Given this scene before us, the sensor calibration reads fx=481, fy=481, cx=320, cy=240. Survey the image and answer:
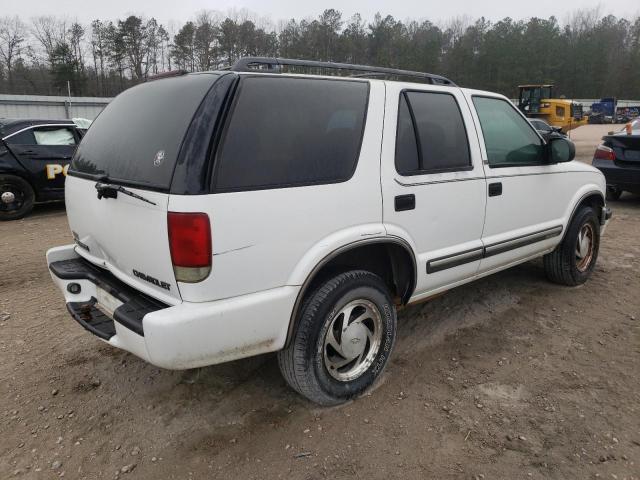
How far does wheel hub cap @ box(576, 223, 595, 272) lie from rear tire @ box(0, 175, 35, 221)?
27.3 feet

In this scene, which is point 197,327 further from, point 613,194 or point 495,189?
point 613,194

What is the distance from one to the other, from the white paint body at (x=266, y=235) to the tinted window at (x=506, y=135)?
0.51ft

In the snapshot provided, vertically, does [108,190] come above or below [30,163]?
above

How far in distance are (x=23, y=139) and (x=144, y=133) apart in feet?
23.8

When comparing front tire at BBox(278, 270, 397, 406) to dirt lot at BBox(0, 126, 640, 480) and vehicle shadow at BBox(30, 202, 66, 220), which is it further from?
vehicle shadow at BBox(30, 202, 66, 220)

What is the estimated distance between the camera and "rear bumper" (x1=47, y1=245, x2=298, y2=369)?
2123 millimetres

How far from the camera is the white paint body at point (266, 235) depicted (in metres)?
2.15

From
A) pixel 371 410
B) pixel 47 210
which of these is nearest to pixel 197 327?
pixel 371 410

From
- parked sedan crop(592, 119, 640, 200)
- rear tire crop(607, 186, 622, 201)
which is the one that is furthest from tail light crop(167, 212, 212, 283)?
rear tire crop(607, 186, 622, 201)

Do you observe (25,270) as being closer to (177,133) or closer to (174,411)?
(174,411)

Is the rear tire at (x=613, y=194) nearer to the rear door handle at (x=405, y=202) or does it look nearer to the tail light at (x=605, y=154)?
the tail light at (x=605, y=154)

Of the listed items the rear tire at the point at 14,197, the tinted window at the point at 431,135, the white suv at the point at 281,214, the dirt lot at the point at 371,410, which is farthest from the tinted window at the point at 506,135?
the rear tire at the point at 14,197

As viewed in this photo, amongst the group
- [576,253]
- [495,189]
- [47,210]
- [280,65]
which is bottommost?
[47,210]

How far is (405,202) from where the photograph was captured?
2822mm
